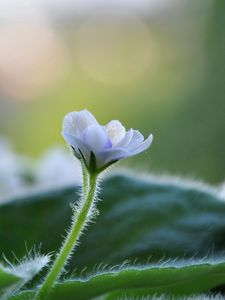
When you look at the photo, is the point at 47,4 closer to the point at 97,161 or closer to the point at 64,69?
the point at 64,69

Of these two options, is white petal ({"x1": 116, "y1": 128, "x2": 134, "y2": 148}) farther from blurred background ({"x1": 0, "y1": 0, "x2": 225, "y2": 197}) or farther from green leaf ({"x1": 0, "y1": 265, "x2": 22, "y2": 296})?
blurred background ({"x1": 0, "y1": 0, "x2": 225, "y2": 197})

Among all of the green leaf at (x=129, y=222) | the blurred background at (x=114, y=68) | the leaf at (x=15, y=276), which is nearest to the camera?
the leaf at (x=15, y=276)

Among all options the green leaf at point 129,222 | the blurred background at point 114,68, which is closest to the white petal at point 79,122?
the green leaf at point 129,222

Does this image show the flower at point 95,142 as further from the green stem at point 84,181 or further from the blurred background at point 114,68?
the blurred background at point 114,68

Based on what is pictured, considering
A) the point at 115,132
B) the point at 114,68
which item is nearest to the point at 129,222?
the point at 115,132

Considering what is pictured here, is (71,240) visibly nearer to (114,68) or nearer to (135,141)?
(135,141)

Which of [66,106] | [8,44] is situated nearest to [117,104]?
[66,106]

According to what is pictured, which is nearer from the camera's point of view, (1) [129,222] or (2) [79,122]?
(2) [79,122]
